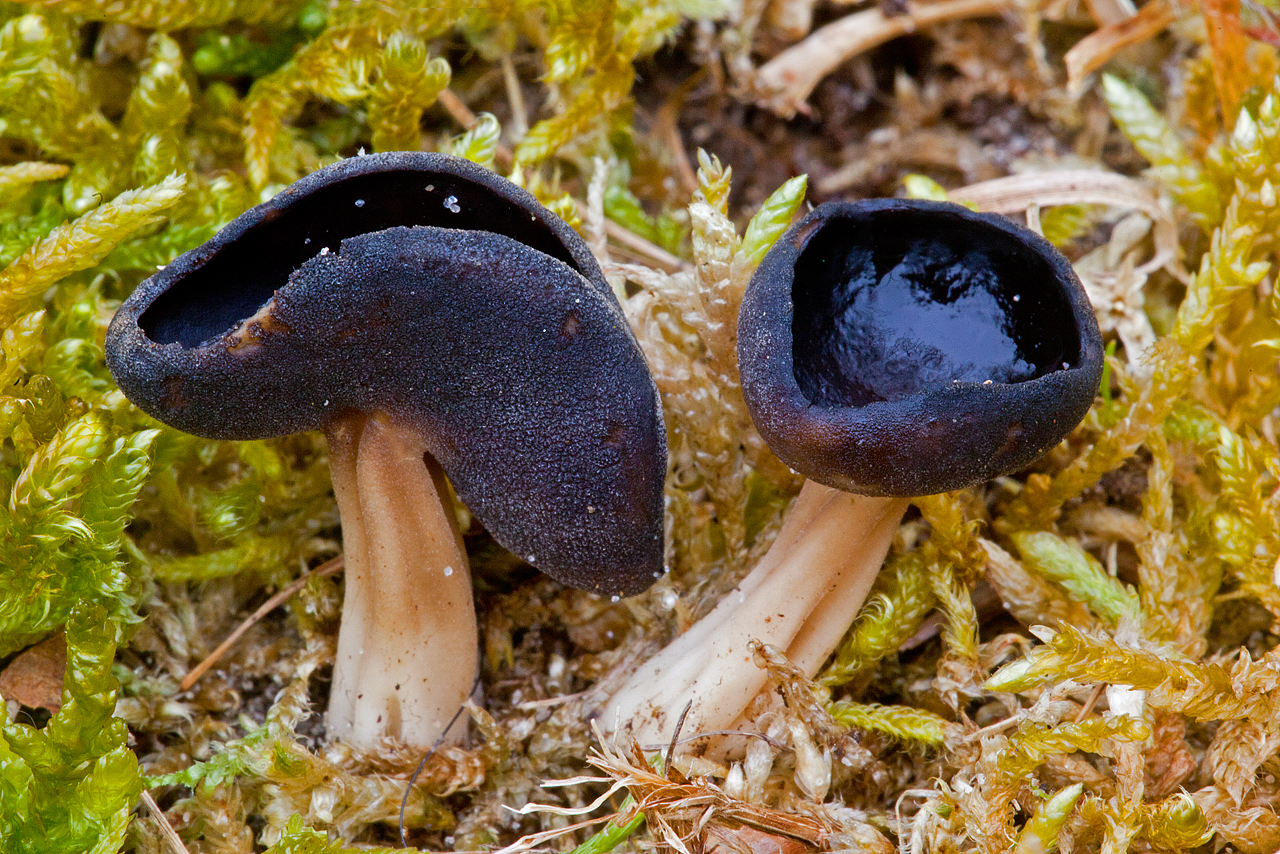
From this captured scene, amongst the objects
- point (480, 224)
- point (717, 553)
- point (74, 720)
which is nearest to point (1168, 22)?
point (717, 553)

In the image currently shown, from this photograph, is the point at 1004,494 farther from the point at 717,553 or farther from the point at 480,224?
the point at 480,224

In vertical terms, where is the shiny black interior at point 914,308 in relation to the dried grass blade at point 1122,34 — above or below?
below

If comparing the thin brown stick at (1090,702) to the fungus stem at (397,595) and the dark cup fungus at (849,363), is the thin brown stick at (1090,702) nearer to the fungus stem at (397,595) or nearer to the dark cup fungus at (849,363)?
the dark cup fungus at (849,363)

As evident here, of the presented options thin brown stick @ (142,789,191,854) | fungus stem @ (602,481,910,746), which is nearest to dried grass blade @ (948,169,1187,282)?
fungus stem @ (602,481,910,746)

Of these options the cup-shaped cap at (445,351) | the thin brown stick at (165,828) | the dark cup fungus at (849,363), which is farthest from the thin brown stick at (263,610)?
the dark cup fungus at (849,363)

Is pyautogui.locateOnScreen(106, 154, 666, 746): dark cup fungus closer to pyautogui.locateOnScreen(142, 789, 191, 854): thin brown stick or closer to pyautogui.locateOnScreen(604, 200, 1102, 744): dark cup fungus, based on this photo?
pyautogui.locateOnScreen(604, 200, 1102, 744): dark cup fungus

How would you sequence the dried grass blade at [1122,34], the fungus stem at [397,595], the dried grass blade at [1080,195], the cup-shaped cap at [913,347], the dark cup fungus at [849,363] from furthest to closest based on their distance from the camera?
the dried grass blade at [1122,34]
the dried grass blade at [1080,195]
the fungus stem at [397,595]
the dark cup fungus at [849,363]
the cup-shaped cap at [913,347]
